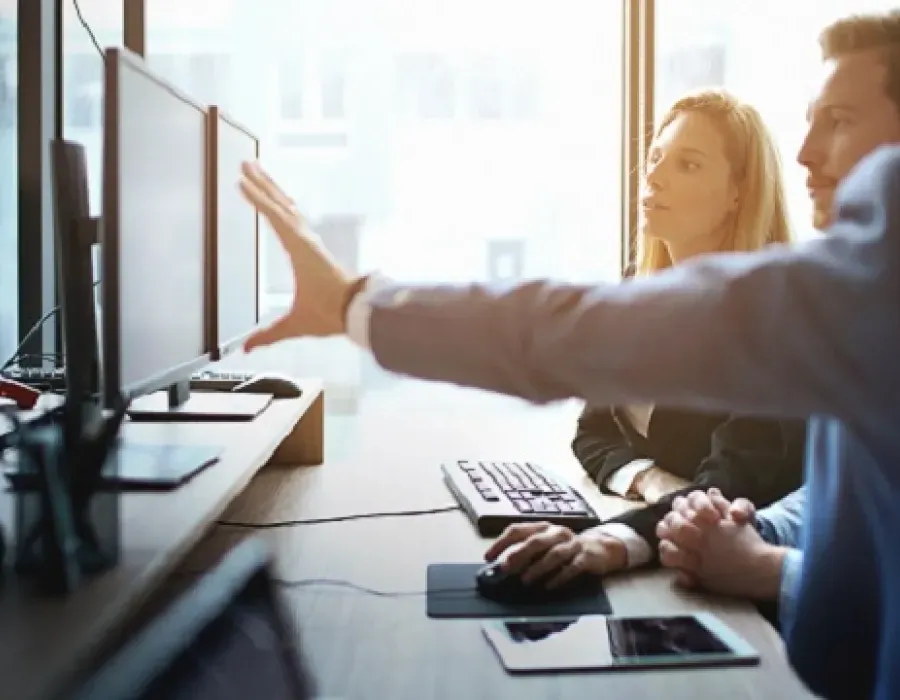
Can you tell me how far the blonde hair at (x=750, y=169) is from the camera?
1.82m

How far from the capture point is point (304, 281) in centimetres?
96

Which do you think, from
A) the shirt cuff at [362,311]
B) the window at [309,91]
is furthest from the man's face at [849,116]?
the window at [309,91]

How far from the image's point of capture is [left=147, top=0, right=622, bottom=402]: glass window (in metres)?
2.67

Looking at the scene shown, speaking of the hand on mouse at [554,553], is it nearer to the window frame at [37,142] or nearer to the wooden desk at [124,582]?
the wooden desk at [124,582]

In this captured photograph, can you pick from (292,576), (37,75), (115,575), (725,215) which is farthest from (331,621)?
(37,75)

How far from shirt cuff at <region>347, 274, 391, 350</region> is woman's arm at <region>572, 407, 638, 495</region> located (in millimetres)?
1005

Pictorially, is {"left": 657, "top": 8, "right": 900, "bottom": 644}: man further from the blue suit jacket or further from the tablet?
the blue suit jacket

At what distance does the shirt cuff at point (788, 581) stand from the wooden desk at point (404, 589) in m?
0.04

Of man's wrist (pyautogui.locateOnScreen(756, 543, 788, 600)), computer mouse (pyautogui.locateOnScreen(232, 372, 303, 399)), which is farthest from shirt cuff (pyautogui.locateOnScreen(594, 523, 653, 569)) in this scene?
computer mouse (pyautogui.locateOnScreen(232, 372, 303, 399))

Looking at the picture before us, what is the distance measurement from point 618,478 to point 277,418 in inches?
21.9

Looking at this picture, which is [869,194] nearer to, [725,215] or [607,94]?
[725,215]

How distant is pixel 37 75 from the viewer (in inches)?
98.1

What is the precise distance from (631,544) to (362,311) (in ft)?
2.04

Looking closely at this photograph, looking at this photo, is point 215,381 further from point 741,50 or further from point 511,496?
point 741,50
